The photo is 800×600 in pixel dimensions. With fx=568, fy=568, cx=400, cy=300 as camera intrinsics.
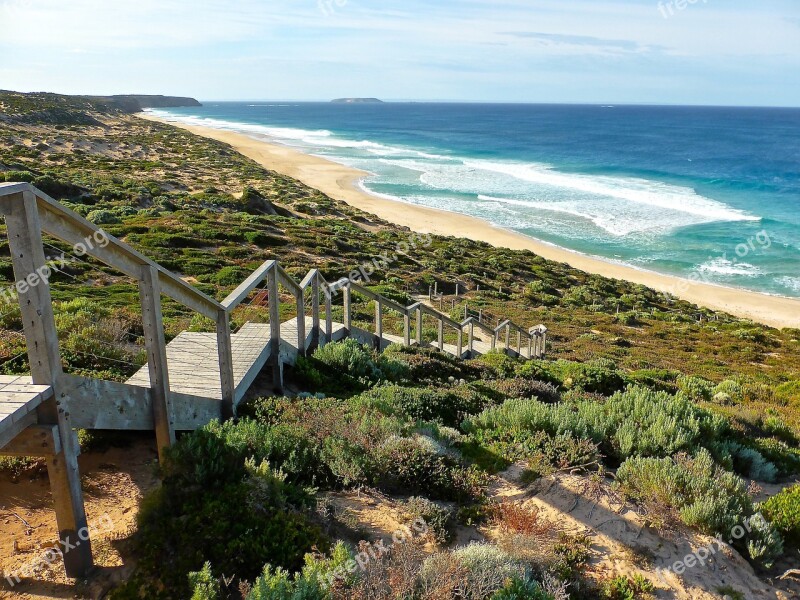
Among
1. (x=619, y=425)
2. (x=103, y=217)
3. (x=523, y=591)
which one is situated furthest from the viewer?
(x=103, y=217)

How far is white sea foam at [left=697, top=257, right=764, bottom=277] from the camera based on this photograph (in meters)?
33.2

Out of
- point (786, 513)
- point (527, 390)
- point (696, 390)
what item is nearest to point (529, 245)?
point (696, 390)

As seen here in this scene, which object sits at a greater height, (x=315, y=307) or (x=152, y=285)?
(x=152, y=285)

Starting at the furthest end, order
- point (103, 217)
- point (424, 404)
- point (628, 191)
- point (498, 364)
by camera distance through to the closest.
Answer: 1. point (628, 191)
2. point (103, 217)
3. point (498, 364)
4. point (424, 404)

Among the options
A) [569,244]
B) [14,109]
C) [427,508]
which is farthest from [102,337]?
[14,109]

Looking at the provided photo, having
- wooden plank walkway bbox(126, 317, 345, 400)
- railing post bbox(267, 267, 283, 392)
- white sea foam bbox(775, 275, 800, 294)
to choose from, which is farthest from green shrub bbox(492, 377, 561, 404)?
white sea foam bbox(775, 275, 800, 294)

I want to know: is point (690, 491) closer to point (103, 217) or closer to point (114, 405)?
point (114, 405)

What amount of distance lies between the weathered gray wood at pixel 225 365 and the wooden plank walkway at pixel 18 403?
68.1 inches

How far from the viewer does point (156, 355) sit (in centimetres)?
398

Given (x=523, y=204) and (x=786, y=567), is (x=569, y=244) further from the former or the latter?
(x=786, y=567)

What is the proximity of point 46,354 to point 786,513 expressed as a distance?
17.4 feet

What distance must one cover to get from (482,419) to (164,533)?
10.7 ft

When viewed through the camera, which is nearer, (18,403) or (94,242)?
(18,403)

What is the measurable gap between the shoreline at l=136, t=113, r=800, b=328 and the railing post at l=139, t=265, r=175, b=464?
94.6 ft
